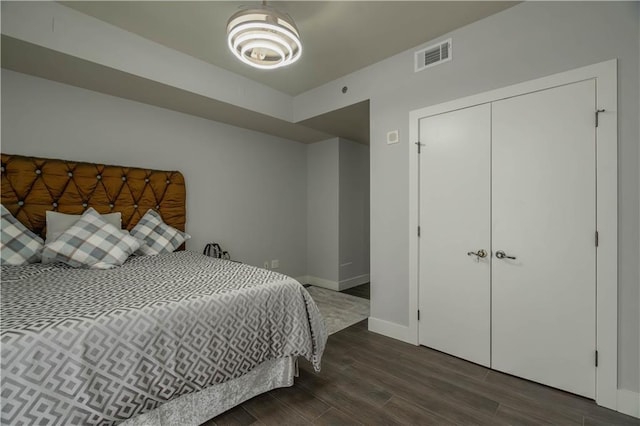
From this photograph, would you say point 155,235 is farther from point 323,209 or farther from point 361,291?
point 361,291

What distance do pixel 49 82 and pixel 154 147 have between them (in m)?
0.97

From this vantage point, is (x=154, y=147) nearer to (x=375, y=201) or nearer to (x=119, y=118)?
(x=119, y=118)

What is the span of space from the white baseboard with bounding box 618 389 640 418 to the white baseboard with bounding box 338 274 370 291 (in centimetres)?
312

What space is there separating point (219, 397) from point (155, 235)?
183 centimetres

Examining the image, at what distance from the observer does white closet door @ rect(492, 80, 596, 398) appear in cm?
185

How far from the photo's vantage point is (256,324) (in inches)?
65.5

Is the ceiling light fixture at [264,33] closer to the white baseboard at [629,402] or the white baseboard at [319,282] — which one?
the white baseboard at [629,402]

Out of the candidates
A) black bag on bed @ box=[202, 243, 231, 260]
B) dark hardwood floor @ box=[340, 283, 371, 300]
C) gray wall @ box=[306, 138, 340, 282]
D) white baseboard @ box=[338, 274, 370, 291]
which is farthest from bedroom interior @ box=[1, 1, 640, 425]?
gray wall @ box=[306, 138, 340, 282]

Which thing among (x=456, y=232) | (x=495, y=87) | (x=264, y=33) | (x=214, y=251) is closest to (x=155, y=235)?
(x=214, y=251)

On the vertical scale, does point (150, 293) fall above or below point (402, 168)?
below

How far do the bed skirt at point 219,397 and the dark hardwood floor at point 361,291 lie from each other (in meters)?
2.34

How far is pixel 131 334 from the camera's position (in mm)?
1238

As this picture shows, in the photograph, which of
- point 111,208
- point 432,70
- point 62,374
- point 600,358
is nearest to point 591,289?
point 600,358

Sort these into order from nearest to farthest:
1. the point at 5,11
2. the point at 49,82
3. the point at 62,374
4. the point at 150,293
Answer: the point at 62,374, the point at 150,293, the point at 5,11, the point at 49,82
